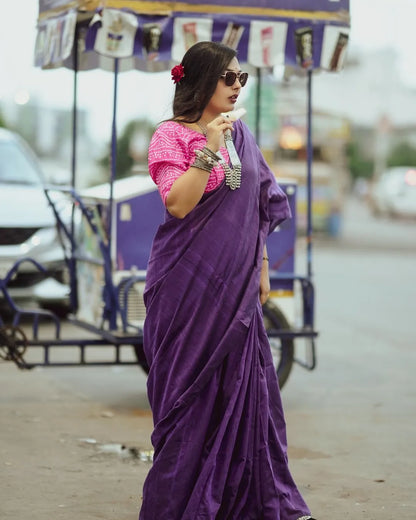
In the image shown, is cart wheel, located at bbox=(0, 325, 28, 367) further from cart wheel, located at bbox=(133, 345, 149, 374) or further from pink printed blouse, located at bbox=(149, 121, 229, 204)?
pink printed blouse, located at bbox=(149, 121, 229, 204)

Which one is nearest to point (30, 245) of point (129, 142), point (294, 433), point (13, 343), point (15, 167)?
point (15, 167)

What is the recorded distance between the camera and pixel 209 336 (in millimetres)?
4438

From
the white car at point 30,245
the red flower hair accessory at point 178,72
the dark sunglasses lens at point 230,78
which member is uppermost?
the red flower hair accessory at point 178,72

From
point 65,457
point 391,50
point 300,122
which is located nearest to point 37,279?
point 65,457

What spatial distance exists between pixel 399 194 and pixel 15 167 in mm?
28379

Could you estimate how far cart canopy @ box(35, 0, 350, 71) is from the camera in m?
6.71

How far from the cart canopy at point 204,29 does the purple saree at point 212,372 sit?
245 centimetres

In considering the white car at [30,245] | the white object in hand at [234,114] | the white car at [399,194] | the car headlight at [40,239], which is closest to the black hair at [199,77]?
the white object in hand at [234,114]

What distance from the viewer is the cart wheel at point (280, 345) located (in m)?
7.44

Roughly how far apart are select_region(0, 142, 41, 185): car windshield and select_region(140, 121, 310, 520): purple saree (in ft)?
23.9

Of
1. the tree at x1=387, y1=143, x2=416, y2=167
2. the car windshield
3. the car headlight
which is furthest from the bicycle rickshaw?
the tree at x1=387, y1=143, x2=416, y2=167

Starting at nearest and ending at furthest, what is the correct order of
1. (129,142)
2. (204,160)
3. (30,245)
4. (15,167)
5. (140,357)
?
(204,160), (140,357), (30,245), (15,167), (129,142)

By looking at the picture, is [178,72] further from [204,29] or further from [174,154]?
[204,29]

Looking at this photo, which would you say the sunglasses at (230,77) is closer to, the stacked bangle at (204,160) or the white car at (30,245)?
the stacked bangle at (204,160)
